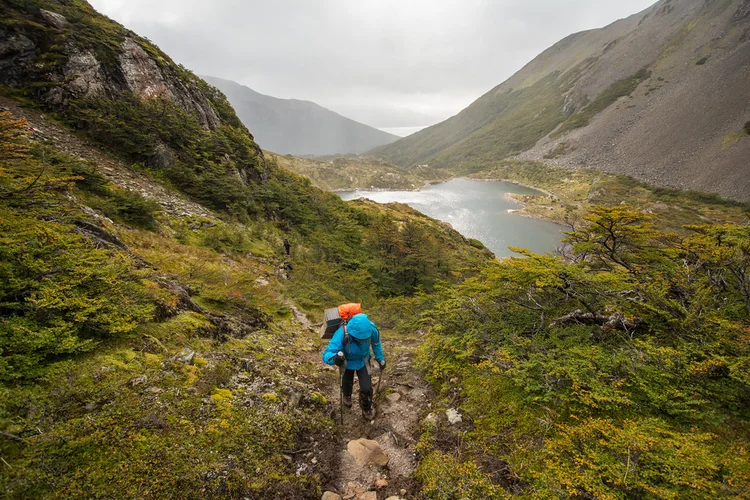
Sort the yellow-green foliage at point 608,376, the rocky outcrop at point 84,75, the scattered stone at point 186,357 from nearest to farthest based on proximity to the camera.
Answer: the yellow-green foliage at point 608,376 → the scattered stone at point 186,357 → the rocky outcrop at point 84,75

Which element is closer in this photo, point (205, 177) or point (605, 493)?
point (605, 493)

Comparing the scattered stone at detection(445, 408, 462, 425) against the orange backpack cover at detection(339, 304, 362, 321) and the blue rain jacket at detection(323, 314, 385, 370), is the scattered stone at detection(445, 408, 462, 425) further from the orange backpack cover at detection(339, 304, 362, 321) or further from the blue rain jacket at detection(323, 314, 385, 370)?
the orange backpack cover at detection(339, 304, 362, 321)

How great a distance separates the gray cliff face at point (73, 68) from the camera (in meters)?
14.5

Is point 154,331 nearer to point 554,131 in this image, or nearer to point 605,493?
point 605,493

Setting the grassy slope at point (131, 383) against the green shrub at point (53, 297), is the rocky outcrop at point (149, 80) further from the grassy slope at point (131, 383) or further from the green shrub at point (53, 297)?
the green shrub at point (53, 297)

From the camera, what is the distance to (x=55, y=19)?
55.8 ft

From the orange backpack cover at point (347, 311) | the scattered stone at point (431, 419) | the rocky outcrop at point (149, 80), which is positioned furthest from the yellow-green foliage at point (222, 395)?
the rocky outcrop at point (149, 80)

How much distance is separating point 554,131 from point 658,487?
183682 mm

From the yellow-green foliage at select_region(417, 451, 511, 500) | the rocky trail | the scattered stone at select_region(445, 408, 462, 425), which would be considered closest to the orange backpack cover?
the rocky trail

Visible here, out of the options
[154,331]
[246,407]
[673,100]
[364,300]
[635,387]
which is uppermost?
[673,100]

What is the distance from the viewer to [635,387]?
388cm

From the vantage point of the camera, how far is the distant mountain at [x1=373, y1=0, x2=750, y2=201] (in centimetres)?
7138

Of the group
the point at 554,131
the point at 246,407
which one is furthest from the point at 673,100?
the point at 246,407

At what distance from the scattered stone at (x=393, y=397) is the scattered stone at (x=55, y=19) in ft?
86.4
